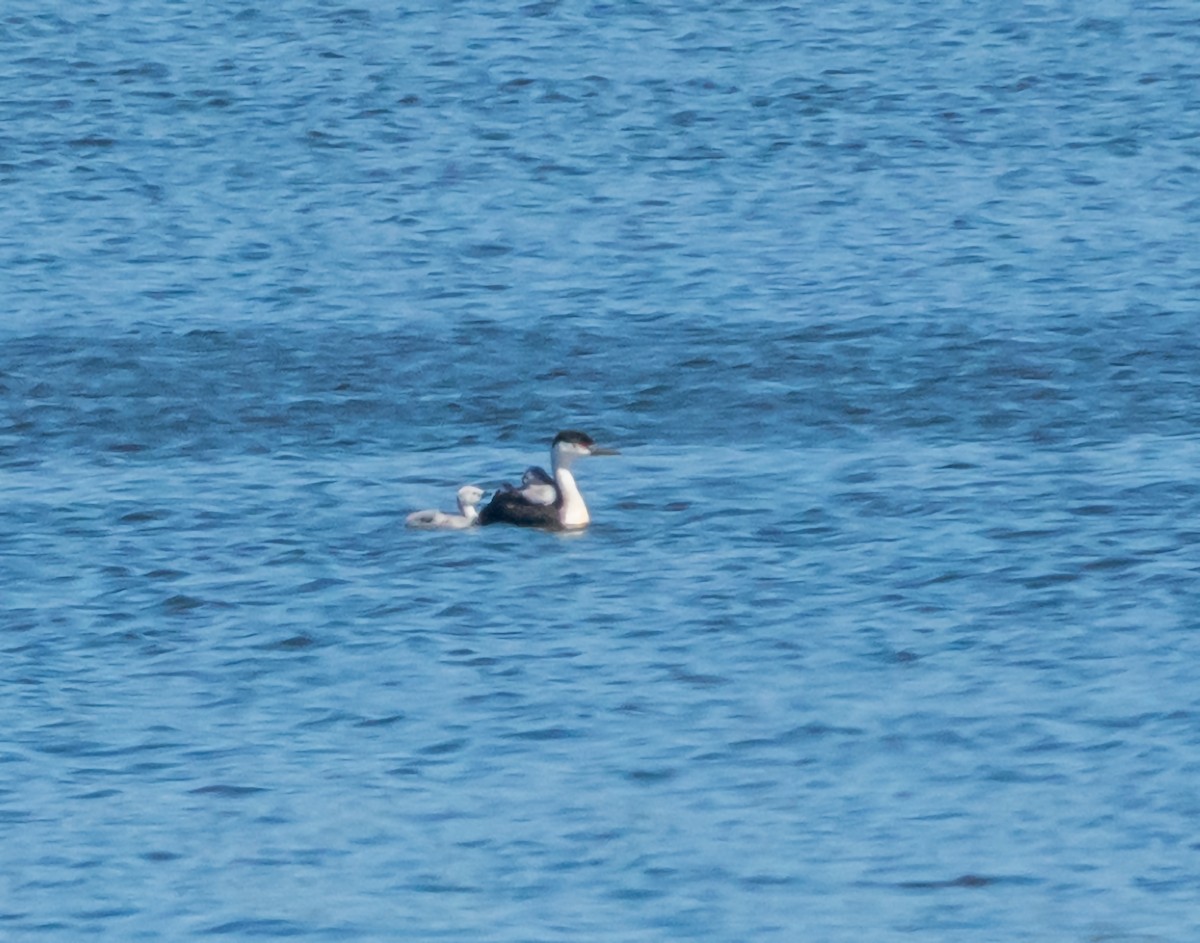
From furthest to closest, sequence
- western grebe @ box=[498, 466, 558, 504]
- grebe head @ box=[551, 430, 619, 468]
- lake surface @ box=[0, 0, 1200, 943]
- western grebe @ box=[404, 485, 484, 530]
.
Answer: grebe head @ box=[551, 430, 619, 468] < western grebe @ box=[498, 466, 558, 504] < western grebe @ box=[404, 485, 484, 530] < lake surface @ box=[0, 0, 1200, 943]

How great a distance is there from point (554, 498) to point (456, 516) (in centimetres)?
60

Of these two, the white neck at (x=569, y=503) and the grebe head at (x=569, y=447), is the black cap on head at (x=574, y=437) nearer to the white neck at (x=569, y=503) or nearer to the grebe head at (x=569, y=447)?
the grebe head at (x=569, y=447)

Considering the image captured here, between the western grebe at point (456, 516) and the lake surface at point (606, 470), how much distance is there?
9.9 inches

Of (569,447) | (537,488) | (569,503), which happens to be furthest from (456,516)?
(569,447)

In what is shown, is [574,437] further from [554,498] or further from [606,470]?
[606,470]

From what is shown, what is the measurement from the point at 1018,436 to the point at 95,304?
8.04 metres

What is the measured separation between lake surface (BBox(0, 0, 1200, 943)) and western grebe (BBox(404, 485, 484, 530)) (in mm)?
252

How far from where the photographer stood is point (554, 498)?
15.8m

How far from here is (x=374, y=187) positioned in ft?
83.2

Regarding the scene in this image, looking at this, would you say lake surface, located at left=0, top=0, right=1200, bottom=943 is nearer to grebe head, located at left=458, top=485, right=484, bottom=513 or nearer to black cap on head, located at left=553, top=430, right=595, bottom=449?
grebe head, located at left=458, top=485, right=484, bottom=513

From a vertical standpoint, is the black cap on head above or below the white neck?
above

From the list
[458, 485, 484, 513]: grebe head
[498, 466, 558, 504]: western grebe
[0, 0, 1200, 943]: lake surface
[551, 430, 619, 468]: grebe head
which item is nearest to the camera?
[0, 0, 1200, 943]: lake surface

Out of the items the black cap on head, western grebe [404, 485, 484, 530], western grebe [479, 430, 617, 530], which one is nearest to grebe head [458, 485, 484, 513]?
western grebe [404, 485, 484, 530]

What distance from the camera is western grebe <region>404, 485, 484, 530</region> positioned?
615 inches
